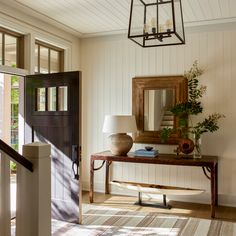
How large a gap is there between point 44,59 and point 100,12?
1121 mm

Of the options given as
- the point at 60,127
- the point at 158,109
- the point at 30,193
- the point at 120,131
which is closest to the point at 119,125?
the point at 120,131

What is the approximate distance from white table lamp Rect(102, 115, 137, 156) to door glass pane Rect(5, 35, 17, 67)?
1.53 metres

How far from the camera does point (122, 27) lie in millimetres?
4664

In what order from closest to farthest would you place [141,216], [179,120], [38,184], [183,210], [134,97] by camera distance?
[38,184]
[141,216]
[183,210]
[179,120]
[134,97]

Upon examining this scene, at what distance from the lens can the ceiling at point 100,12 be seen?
361 centimetres

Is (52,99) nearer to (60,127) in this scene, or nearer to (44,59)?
(60,127)

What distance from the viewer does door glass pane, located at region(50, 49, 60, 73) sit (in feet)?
15.2

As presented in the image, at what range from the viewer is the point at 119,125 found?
14.1 feet

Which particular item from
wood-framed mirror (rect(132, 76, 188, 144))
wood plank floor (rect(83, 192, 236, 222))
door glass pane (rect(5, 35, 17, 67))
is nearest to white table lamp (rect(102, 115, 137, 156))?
wood-framed mirror (rect(132, 76, 188, 144))

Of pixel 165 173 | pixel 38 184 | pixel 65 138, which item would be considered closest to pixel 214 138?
pixel 165 173

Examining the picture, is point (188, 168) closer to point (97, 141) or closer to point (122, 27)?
point (97, 141)

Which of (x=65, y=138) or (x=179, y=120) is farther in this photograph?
(x=179, y=120)

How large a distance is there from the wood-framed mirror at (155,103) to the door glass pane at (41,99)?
150 centimetres

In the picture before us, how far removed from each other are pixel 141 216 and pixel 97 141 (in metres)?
1.65
